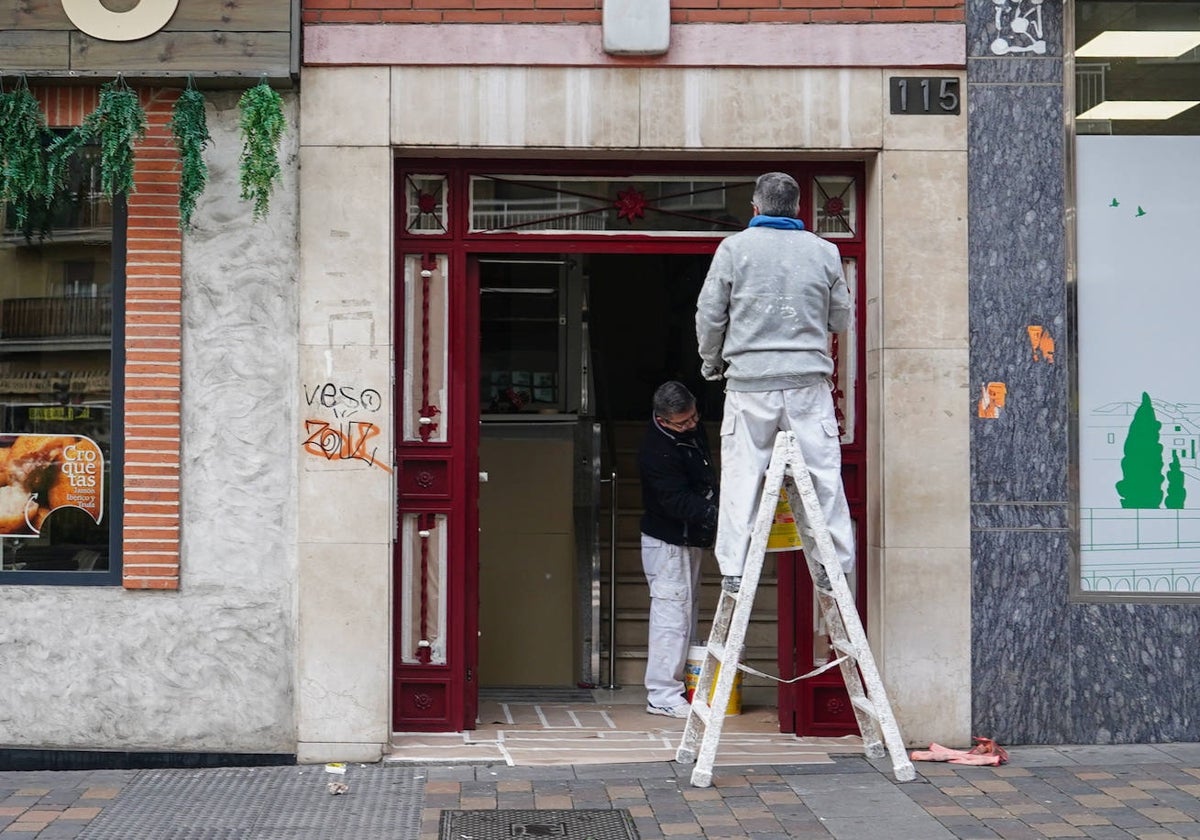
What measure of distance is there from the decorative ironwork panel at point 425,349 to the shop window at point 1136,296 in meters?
3.08

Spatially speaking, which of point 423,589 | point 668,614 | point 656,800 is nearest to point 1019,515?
point 668,614

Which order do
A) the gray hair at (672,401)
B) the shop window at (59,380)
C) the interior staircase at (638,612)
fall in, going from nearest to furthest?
the shop window at (59,380)
the gray hair at (672,401)
the interior staircase at (638,612)

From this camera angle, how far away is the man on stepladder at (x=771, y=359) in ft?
21.0

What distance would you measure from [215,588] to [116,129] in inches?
84.7

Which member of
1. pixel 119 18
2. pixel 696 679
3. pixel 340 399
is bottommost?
pixel 696 679

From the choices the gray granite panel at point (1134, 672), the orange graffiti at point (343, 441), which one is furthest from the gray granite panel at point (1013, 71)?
the orange graffiti at point (343, 441)

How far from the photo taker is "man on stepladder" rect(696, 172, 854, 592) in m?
6.39

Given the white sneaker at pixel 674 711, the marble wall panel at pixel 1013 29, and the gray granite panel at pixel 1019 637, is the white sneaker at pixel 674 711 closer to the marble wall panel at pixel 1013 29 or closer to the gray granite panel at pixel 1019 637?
the gray granite panel at pixel 1019 637

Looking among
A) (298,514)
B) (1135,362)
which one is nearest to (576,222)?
(298,514)

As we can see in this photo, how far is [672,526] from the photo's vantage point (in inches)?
336

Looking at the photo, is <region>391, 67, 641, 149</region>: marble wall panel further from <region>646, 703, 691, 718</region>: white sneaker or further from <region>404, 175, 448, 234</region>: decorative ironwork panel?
<region>646, 703, 691, 718</region>: white sneaker

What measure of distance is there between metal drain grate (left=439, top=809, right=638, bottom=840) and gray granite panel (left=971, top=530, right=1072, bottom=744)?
210cm

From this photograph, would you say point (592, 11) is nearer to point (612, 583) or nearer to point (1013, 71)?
point (1013, 71)

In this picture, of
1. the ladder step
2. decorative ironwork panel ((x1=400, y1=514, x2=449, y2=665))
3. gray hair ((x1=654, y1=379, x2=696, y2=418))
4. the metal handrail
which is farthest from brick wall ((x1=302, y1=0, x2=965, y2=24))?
the metal handrail
